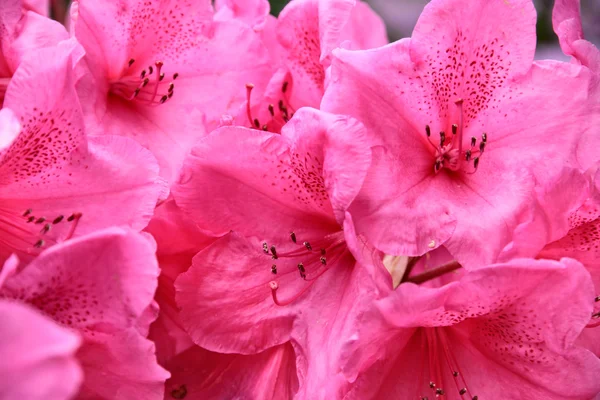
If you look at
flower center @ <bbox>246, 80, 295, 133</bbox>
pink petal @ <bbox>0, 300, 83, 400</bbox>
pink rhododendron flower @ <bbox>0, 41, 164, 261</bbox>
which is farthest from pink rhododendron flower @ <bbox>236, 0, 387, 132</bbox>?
pink petal @ <bbox>0, 300, 83, 400</bbox>

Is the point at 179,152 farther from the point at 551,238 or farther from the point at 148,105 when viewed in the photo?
the point at 551,238

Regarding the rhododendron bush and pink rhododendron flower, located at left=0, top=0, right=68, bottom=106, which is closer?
the rhododendron bush

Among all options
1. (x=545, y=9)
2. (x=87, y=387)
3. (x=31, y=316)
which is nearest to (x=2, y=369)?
(x=31, y=316)

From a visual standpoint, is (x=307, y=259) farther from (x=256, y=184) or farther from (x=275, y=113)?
(x=275, y=113)

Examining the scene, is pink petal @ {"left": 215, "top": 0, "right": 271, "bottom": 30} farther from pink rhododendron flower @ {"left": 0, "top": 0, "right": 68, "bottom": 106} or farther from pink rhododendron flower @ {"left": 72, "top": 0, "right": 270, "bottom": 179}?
pink rhododendron flower @ {"left": 0, "top": 0, "right": 68, "bottom": 106}

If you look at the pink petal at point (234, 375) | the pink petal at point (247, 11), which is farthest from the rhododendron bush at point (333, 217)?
the pink petal at point (247, 11)

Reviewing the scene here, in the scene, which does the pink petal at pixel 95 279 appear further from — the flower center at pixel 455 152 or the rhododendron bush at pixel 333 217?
the flower center at pixel 455 152
